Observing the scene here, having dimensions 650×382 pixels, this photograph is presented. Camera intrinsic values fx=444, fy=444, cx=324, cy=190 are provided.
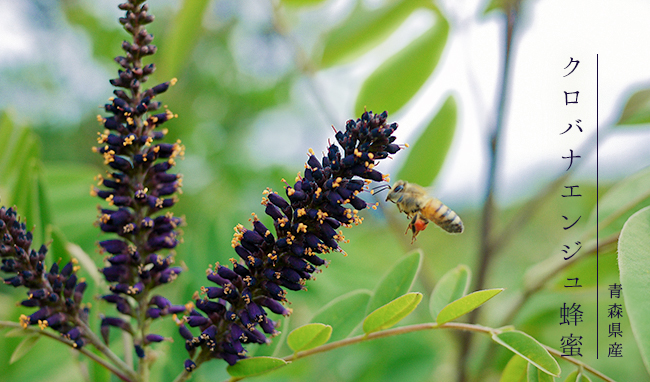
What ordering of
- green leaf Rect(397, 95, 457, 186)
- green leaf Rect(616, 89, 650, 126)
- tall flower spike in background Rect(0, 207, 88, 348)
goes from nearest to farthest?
1. tall flower spike in background Rect(0, 207, 88, 348)
2. green leaf Rect(616, 89, 650, 126)
3. green leaf Rect(397, 95, 457, 186)

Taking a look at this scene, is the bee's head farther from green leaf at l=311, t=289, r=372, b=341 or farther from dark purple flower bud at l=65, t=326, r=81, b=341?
dark purple flower bud at l=65, t=326, r=81, b=341

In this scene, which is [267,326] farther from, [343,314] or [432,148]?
[432,148]

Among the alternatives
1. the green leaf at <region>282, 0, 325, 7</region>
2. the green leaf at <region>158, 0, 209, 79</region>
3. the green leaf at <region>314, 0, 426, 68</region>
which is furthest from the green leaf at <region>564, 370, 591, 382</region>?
the green leaf at <region>282, 0, 325, 7</region>

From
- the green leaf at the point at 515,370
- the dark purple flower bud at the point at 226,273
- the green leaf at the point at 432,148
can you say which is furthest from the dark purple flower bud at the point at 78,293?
the green leaf at the point at 432,148

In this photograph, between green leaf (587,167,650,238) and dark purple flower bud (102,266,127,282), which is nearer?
dark purple flower bud (102,266,127,282)

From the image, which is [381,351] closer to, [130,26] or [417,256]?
[417,256]

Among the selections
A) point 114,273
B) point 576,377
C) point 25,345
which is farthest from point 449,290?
point 25,345

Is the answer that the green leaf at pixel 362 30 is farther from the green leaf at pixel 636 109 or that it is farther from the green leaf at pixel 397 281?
the green leaf at pixel 397 281

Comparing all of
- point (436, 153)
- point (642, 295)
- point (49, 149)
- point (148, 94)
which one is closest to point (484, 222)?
point (436, 153)
